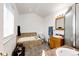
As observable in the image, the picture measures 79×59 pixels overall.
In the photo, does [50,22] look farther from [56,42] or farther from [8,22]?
[8,22]

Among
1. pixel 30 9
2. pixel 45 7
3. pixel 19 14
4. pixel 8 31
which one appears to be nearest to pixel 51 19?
pixel 45 7

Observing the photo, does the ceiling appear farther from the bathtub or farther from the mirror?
the bathtub

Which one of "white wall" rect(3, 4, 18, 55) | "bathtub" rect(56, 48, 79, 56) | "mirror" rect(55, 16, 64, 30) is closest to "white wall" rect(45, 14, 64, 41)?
"mirror" rect(55, 16, 64, 30)

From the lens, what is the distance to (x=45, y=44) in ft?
3.40

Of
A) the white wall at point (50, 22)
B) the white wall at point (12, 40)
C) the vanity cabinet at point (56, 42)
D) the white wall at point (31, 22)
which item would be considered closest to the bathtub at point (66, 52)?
the vanity cabinet at point (56, 42)

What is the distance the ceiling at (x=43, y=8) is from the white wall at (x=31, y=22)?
4cm

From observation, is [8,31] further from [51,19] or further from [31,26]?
[51,19]

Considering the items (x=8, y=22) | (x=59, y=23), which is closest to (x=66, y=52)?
(x=59, y=23)

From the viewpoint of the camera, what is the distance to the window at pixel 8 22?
0.90 m

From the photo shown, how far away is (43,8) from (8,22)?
38cm

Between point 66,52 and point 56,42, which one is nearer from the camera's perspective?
point 66,52

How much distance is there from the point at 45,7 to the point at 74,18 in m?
0.31

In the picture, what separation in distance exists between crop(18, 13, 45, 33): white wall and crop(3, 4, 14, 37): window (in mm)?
89

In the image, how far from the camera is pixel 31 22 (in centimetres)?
105
